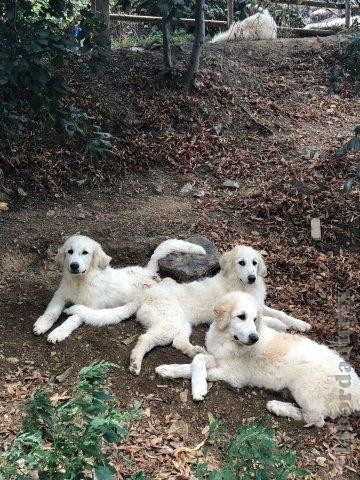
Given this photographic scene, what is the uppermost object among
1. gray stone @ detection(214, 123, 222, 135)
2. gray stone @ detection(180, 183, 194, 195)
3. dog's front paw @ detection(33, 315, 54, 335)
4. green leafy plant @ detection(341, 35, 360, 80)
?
green leafy plant @ detection(341, 35, 360, 80)

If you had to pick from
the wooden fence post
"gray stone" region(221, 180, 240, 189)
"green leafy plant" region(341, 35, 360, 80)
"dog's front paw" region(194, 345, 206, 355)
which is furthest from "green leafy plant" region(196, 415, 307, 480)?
the wooden fence post

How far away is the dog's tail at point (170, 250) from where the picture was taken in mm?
6223

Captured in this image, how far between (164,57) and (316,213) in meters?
3.99

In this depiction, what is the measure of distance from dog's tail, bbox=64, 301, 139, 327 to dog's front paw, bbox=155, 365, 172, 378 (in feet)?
2.52

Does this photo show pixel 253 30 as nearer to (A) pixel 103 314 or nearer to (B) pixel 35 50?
(B) pixel 35 50

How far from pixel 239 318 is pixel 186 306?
30.7 inches

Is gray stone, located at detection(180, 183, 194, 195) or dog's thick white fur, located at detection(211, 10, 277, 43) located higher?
dog's thick white fur, located at detection(211, 10, 277, 43)

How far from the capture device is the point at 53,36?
4824 mm

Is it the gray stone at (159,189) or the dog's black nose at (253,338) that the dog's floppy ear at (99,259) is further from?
the gray stone at (159,189)

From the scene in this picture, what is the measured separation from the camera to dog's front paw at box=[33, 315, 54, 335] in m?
5.36

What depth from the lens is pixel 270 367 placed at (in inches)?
190

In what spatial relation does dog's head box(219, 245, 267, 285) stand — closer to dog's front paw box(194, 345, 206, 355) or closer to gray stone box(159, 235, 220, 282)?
gray stone box(159, 235, 220, 282)

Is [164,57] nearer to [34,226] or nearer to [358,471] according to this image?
[34,226]

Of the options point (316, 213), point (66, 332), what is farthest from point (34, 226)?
point (316, 213)
